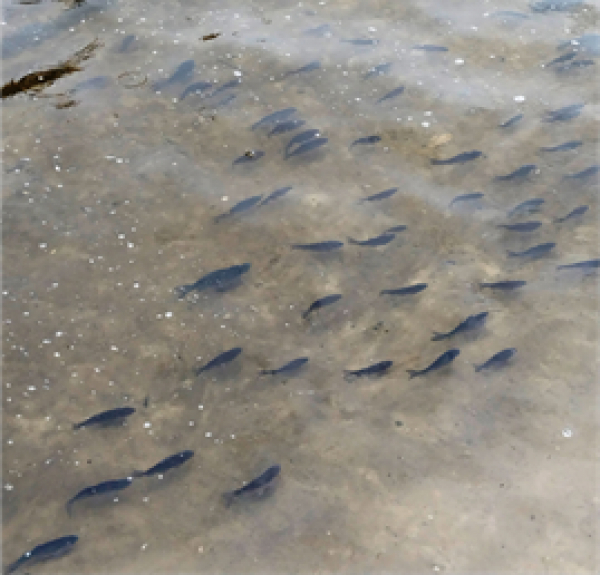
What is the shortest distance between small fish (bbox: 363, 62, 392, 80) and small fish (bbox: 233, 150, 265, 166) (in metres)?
2.38

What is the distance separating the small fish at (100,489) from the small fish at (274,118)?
197 inches

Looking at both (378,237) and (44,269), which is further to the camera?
(378,237)

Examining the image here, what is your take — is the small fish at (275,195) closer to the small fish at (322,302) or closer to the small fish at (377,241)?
the small fish at (377,241)

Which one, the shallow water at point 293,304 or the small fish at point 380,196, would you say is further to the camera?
the small fish at point 380,196

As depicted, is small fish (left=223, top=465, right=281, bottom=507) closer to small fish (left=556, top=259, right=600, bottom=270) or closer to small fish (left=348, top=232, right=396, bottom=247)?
small fish (left=348, top=232, right=396, bottom=247)

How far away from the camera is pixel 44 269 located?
6410 millimetres

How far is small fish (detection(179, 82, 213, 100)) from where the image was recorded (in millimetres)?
8508

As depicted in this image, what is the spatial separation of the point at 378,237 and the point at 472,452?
2634 millimetres

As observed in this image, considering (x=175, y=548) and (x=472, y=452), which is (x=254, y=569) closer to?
(x=175, y=548)

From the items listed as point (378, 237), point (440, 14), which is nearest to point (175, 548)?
point (378, 237)

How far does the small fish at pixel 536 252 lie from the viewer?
22.0 ft

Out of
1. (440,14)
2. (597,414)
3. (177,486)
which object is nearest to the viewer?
(177,486)

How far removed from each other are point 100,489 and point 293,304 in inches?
101

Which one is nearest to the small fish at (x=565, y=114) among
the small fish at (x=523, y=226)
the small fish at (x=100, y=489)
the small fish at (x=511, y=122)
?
the small fish at (x=511, y=122)
